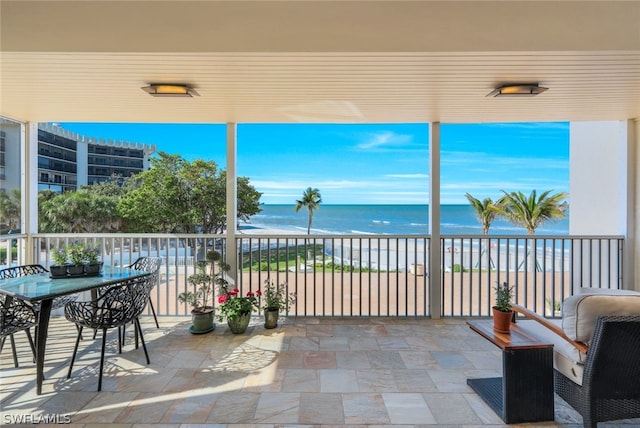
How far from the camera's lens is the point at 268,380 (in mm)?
2574

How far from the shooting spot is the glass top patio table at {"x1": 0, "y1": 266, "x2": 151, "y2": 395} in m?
2.40

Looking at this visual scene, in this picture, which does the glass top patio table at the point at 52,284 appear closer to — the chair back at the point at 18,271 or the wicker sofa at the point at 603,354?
the chair back at the point at 18,271

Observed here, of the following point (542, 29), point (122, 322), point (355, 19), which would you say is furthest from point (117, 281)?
point (542, 29)

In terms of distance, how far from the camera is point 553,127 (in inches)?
900

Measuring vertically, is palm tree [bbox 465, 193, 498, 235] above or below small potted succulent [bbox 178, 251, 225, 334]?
above

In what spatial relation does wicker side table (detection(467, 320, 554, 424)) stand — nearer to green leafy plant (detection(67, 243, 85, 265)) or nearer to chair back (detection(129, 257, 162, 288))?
chair back (detection(129, 257, 162, 288))

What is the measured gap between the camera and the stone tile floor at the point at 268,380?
6.91 ft

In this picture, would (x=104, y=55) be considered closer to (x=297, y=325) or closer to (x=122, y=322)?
(x=122, y=322)

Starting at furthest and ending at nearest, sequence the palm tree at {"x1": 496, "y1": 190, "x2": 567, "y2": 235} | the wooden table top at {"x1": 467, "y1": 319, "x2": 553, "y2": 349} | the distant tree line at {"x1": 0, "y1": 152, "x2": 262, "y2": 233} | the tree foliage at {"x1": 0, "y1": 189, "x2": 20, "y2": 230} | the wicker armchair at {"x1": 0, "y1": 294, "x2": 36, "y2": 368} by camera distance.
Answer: the palm tree at {"x1": 496, "y1": 190, "x2": 567, "y2": 235} → the distant tree line at {"x1": 0, "y1": 152, "x2": 262, "y2": 233} → the tree foliage at {"x1": 0, "y1": 189, "x2": 20, "y2": 230} → the wicker armchair at {"x1": 0, "y1": 294, "x2": 36, "y2": 368} → the wooden table top at {"x1": 467, "y1": 319, "x2": 553, "y2": 349}

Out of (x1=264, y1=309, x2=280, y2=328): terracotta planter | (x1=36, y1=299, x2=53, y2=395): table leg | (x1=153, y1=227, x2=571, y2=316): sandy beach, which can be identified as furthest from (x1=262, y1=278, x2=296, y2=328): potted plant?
(x1=36, y1=299, x2=53, y2=395): table leg

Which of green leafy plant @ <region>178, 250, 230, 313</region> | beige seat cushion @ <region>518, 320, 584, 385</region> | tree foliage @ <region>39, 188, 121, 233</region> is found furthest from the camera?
tree foliage @ <region>39, 188, 121, 233</region>

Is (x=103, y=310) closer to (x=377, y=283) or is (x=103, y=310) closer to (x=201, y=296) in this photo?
(x=201, y=296)

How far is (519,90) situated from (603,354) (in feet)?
7.00

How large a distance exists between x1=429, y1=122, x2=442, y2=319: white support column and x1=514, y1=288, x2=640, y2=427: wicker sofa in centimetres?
212
